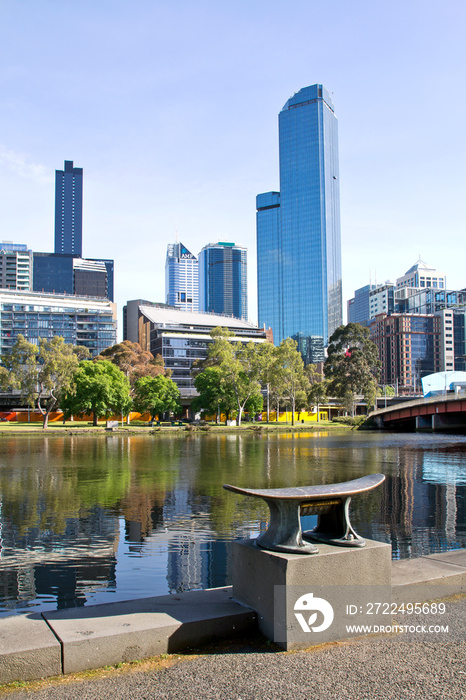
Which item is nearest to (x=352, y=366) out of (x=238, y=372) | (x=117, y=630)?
(x=238, y=372)

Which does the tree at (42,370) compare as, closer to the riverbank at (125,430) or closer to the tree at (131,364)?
the riverbank at (125,430)

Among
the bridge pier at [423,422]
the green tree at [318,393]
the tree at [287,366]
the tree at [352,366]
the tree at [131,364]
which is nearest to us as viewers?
the bridge pier at [423,422]

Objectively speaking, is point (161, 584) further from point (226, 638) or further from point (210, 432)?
point (210, 432)

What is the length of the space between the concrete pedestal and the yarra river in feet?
15.0

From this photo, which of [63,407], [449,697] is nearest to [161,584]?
[449,697]

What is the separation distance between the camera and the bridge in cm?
7794

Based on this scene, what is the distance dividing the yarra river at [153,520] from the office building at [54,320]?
141 meters

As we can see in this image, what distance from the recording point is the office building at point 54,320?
550ft

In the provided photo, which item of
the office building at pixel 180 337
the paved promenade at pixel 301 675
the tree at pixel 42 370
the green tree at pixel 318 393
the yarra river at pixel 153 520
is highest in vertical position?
the office building at pixel 180 337

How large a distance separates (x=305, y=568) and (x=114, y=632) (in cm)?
198

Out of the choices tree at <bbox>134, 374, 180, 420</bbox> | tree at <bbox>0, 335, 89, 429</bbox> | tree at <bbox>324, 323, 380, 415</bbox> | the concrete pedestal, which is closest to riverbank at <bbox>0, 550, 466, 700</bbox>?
the concrete pedestal

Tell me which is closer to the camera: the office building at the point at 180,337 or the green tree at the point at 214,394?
the green tree at the point at 214,394

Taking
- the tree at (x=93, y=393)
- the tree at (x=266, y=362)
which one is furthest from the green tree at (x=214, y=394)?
the tree at (x=93, y=393)

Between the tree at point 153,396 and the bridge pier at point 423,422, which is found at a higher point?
the tree at point 153,396
